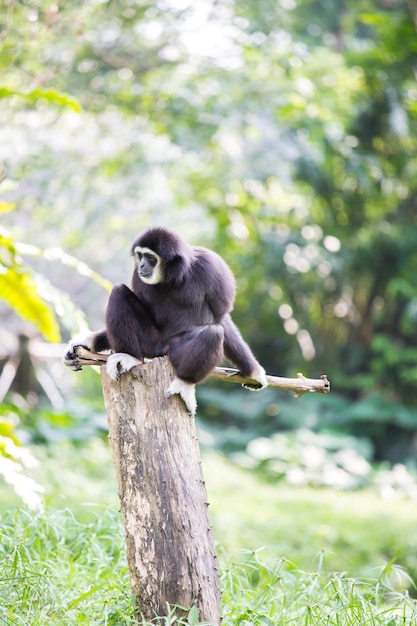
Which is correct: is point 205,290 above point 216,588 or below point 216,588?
above

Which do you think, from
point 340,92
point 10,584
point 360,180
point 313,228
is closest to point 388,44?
point 340,92

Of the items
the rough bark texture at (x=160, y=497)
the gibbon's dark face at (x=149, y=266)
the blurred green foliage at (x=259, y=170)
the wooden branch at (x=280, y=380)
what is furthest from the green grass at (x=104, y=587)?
the blurred green foliage at (x=259, y=170)

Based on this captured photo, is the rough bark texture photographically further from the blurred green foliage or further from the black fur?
the blurred green foliage

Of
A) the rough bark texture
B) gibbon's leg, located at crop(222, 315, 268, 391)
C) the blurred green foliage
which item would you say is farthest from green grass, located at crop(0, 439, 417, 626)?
the blurred green foliage

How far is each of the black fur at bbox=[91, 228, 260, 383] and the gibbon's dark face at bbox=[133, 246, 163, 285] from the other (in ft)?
0.11

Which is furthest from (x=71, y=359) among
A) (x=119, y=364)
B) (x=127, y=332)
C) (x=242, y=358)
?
(x=242, y=358)

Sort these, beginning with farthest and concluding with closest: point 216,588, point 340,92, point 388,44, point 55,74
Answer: point 340,92
point 388,44
point 55,74
point 216,588

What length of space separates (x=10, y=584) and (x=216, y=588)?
3.60 ft

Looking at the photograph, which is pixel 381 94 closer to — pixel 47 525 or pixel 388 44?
pixel 388 44

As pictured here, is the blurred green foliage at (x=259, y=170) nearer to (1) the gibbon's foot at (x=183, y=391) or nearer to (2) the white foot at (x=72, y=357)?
(2) the white foot at (x=72, y=357)

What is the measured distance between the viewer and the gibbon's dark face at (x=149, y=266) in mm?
4363

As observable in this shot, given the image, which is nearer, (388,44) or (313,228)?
(388,44)

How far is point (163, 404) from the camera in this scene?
3.97 metres

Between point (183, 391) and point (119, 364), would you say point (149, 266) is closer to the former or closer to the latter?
point (119, 364)
